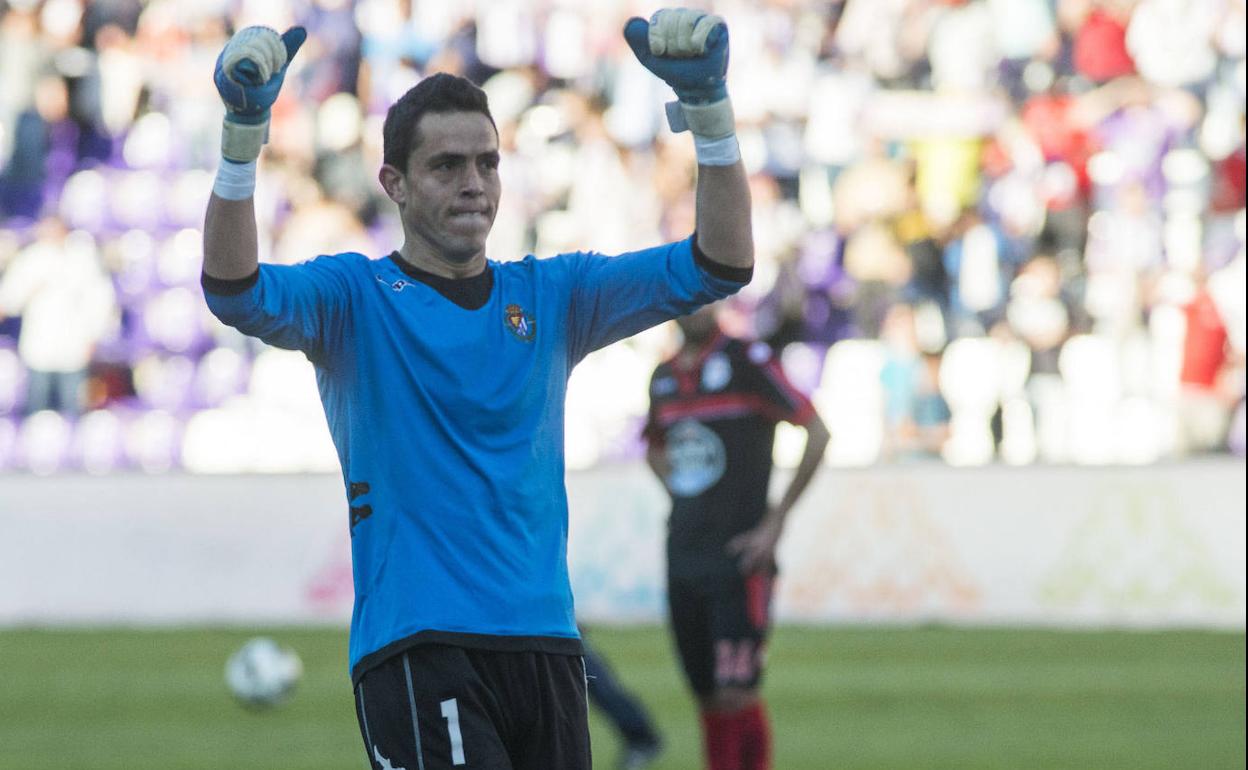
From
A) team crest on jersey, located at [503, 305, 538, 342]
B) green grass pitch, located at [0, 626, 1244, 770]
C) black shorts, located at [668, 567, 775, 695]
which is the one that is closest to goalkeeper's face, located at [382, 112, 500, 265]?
team crest on jersey, located at [503, 305, 538, 342]

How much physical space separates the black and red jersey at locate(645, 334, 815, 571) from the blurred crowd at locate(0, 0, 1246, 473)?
302 inches

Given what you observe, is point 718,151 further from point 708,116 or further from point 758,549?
point 758,549

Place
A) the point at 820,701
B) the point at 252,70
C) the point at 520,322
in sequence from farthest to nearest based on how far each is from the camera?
1. the point at 820,701
2. the point at 520,322
3. the point at 252,70

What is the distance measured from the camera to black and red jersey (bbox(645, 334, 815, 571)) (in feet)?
26.5

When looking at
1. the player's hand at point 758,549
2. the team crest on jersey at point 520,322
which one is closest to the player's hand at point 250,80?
the team crest on jersey at point 520,322

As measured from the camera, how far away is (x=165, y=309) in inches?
680

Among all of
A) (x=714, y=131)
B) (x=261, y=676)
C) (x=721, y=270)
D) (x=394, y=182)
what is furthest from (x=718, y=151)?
(x=261, y=676)

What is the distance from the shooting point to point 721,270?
392 centimetres

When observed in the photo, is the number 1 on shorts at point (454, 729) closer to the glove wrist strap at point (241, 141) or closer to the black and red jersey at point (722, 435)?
the glove wrist strap at point (241, 141)

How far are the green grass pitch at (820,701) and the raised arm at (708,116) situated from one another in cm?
559

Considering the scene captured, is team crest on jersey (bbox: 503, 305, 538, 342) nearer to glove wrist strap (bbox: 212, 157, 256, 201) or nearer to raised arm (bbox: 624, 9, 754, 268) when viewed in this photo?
raised arm (bbox: 624, 9, 754, 268)

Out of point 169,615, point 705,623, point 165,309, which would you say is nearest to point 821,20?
point 165,309

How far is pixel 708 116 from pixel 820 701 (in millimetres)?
7947

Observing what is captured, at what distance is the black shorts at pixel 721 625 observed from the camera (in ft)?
25.9
